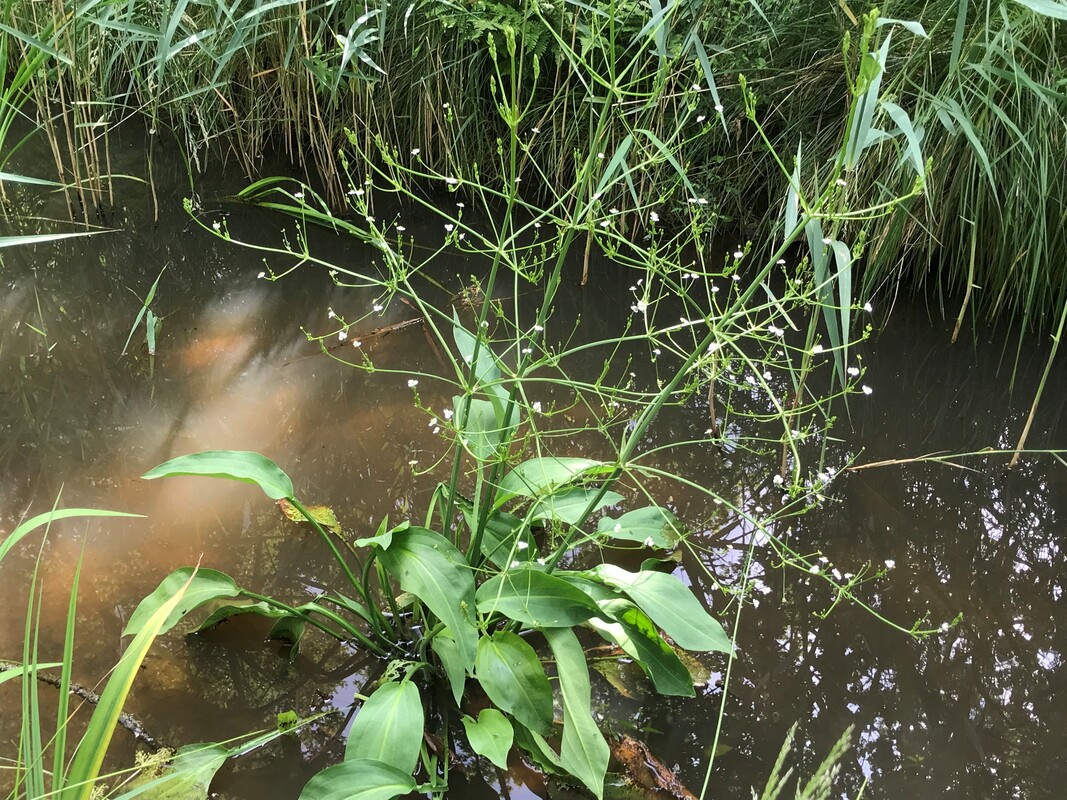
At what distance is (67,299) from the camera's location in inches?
87.7

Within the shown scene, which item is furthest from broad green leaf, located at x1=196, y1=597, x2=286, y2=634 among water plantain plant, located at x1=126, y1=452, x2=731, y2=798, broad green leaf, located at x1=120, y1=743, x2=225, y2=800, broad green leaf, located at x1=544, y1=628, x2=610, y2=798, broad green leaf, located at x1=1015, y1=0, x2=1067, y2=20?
Answer: broad green leaf, located at x1=1015, y1=0, x2=1067, y2=20

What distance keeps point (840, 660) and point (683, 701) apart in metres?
0.31

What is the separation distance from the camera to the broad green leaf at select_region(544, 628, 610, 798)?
1.09m

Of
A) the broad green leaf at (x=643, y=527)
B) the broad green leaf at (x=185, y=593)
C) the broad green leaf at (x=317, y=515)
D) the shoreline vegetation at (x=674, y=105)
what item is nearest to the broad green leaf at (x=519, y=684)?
the broad green leaf at (x=643, y=527)

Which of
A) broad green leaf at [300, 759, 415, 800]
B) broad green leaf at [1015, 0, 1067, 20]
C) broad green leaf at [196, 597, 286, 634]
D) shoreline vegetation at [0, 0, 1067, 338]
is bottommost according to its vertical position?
broad green leaf at [196, 597, 286, 634]

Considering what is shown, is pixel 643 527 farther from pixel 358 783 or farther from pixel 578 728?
pixel 358 783

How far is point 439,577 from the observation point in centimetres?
113

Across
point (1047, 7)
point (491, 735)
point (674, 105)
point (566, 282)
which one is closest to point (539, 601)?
point (491, 735)

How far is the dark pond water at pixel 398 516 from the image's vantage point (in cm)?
131

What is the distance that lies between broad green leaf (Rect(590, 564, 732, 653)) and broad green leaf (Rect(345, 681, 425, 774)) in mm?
355

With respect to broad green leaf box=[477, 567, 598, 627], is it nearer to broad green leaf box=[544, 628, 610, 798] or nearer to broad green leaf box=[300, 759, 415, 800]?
broad green leaf box=[544, 628, 610, 798]

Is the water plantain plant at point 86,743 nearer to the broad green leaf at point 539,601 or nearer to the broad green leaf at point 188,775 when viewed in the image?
the broad green leaf at point 188,775

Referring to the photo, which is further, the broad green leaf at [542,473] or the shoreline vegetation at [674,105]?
the shoreline vegetation at [674,105]

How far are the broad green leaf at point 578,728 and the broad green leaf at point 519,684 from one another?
0.03 metres
